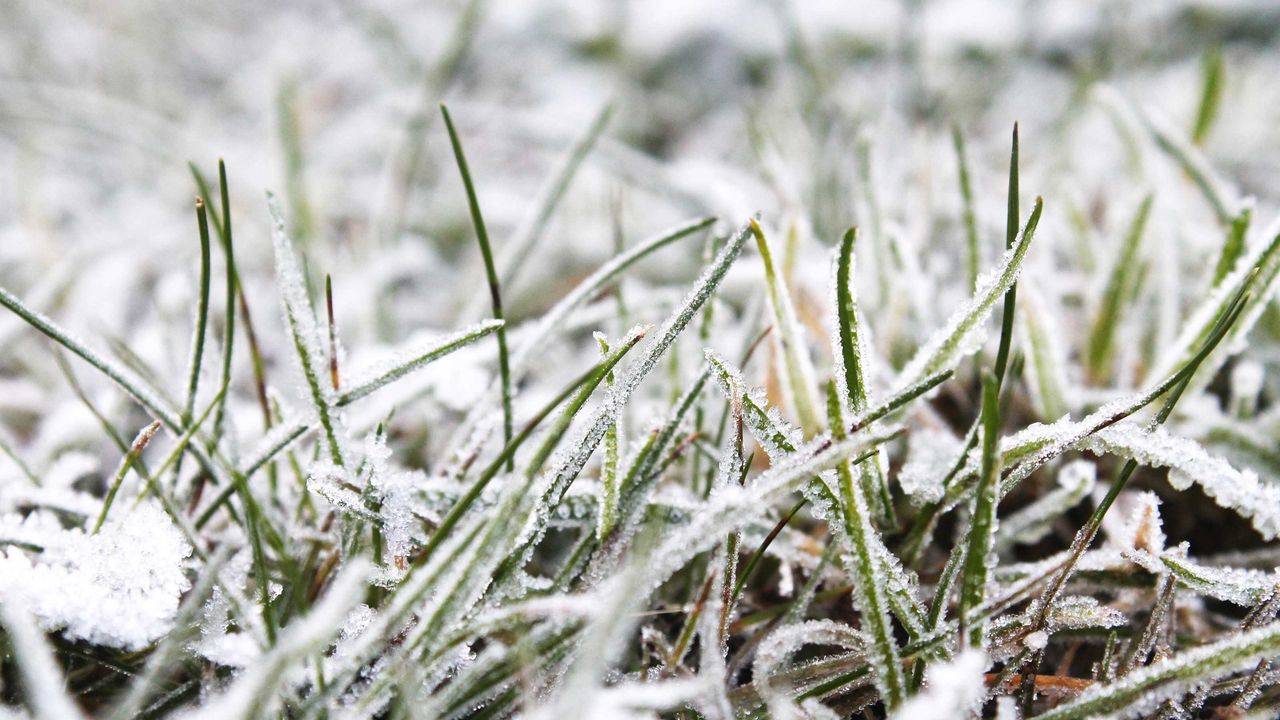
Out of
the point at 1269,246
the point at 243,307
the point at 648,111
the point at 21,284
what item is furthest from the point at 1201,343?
the point at 21,284

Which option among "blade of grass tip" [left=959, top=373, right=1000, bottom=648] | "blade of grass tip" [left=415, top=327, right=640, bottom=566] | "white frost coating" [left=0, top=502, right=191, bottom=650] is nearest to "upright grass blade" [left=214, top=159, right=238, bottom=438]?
"white frost coating" [left=0, top=502, right=191, bottom=650]

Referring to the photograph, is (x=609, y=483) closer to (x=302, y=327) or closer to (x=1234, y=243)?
(x=302, y=327)

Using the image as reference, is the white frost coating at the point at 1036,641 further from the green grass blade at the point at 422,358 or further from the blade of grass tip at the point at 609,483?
the green grass blade at the point at 422,358

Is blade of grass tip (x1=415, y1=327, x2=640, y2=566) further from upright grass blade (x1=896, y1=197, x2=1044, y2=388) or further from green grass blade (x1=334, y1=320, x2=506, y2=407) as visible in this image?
upright grass blade (x1=896, y1=197, x2=1044, y2=388)

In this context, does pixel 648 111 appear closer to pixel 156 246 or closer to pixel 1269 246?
pixel 156 246

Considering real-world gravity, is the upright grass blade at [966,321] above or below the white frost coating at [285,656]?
above

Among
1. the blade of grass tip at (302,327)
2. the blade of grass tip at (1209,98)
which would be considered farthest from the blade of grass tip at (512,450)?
the blade of grass tip at (1209,98)
